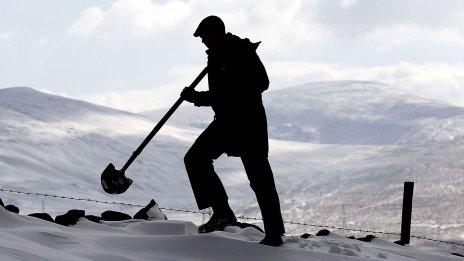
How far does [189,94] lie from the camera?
626 centimetres

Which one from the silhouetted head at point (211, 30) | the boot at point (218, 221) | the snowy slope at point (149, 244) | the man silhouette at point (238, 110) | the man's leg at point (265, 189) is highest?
the silhouetted head at point (211, 30)

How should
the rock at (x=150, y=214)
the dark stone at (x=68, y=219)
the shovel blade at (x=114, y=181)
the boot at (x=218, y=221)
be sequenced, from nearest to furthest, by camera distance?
1. the boot at (x=218, y=221)
2. the dark stone at (x=68, y=219)
3. the shovel blade at (x=114, y=181)
4. the rock at (x=150, y=214)

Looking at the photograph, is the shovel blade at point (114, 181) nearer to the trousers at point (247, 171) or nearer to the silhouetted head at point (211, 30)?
the trousers at point (247, 171)

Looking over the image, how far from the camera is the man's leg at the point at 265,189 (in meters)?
6.10

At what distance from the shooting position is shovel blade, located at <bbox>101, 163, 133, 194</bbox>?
7.08 meters

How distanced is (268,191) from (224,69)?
877 millimetres

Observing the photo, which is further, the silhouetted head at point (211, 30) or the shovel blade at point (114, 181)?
the shovel blade at point (114, 181)

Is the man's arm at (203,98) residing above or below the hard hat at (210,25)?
below

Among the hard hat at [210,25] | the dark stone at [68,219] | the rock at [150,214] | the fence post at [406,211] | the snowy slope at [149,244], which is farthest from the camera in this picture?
the fence post at [406,211]

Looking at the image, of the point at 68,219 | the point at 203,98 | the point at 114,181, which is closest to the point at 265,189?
the point at 203,98

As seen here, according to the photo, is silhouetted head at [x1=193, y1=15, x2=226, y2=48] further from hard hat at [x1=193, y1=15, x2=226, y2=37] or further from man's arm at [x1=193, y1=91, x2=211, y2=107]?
man's arm at [x1=193, y1=91, x2=211, y2=107]

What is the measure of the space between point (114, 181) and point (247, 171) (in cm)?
143

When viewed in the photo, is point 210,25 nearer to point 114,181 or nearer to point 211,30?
point 211,30

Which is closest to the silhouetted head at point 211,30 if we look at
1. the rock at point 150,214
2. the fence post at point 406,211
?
the rock at point 150,214
